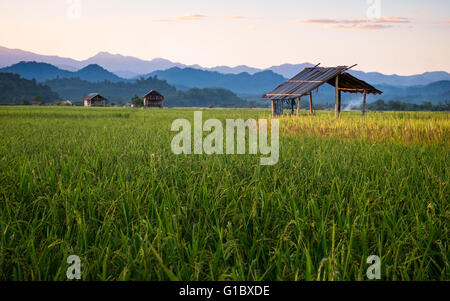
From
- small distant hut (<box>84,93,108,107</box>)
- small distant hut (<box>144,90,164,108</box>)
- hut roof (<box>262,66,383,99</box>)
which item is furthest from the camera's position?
small distant hut (<box>84,93,108,107</box>)

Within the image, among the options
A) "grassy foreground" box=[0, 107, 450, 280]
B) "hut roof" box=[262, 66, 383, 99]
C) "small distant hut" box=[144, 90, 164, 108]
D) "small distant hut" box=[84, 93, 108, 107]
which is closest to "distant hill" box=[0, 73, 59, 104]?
"small distant hut" box=[84, 93, 108, 107]

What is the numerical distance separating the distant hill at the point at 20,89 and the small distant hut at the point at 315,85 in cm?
13672

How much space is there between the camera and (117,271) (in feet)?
5.86

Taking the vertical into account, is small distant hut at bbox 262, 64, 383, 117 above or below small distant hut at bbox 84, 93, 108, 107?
below

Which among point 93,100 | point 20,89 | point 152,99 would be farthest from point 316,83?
point 20,89

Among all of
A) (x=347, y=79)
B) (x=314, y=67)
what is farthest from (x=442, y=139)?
(x=314, y=67)

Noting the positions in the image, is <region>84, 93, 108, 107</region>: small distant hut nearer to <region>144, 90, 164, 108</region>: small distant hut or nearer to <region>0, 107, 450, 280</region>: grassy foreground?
<region>144, 90, 164, 108</region>: small distant hut

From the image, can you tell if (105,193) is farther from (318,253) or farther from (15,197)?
(318,253)

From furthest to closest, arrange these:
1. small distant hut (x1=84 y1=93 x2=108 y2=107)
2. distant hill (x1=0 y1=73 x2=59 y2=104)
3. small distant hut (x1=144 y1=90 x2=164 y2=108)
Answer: distant hill (x1=0 y1=73 x2=59 y2=104)
small distant hut (x1=84 y1=93 x2=108 y2=107)
small distant hut (x1=144 y1=90 x2=164 y2=108)

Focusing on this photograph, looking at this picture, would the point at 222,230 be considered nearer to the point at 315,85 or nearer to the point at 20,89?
the point at 315,85

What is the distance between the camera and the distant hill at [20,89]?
435 feet

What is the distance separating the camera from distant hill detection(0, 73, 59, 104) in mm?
132625

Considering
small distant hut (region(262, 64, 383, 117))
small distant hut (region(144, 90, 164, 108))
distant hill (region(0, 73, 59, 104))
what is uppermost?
distant hill (region(0, 73, 59, 104))
